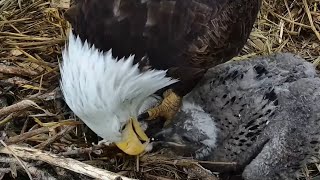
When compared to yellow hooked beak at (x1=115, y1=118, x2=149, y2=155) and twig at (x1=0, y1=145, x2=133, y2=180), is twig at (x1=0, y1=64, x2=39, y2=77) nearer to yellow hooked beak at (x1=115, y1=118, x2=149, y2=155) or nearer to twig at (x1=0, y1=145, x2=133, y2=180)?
twig at (x1=0, y1=145, x2=133, y2=180)

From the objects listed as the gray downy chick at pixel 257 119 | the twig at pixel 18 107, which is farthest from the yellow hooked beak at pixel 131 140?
the twig at pixel 18 107

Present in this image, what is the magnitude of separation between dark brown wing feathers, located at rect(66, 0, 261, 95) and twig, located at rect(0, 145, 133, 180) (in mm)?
555

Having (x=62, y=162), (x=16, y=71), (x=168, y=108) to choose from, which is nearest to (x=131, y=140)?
(x=62, y=162)

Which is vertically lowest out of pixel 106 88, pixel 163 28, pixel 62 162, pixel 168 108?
pixel 168 108

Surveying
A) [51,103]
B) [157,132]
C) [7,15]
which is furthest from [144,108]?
[7,15]

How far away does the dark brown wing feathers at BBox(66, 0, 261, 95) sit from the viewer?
3.94 metres

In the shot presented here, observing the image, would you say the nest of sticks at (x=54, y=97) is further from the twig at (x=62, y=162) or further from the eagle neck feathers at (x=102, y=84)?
the eagle neck feathers at (x=102, y=84)

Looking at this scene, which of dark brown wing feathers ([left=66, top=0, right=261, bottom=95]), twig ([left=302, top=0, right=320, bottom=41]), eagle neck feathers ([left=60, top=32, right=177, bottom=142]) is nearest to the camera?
eagle neck feathers ([left=60, top=32, right=177, bottom=142])

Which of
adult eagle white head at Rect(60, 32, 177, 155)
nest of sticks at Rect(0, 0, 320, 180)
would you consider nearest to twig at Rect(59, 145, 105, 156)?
nest of sticks at Rect(0, 0, 320, 180)

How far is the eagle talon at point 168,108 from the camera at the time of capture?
14.6ft

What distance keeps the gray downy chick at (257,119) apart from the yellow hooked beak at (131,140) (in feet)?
0.89

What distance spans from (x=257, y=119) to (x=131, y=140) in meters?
0.71

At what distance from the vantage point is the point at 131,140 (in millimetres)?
4020

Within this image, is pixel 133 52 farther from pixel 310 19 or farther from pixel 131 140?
pixel 310 19
